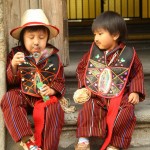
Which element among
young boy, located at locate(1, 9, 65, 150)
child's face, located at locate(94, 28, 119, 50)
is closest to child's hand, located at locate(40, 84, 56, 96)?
young boy, located at locate(1, 9, 65, 150)

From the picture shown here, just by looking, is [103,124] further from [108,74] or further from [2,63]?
[2,63]

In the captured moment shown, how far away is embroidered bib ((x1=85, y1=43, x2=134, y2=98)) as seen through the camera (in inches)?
140

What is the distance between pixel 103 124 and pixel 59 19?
1.14m

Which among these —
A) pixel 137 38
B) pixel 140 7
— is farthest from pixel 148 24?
pixel 137 38

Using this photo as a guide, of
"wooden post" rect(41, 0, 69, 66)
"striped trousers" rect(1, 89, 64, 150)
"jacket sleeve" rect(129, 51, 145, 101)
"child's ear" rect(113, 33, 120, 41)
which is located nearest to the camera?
"striped trousers" rect(1, 89, 64, 150)

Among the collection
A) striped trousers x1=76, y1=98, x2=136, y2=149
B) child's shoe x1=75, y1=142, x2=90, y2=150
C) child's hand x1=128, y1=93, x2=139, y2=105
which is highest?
child's hand x1=128, y1=93, x2=139, y2=105

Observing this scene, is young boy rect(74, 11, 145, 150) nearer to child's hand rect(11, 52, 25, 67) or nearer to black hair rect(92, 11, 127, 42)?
black hair rect(92, 11, 127, 42)

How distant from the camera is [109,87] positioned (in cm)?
357

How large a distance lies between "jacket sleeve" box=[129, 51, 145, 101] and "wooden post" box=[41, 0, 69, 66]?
81 centimetres

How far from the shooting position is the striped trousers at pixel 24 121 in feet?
10.9

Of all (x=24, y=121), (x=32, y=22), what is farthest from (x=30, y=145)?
(x=32, y=22)

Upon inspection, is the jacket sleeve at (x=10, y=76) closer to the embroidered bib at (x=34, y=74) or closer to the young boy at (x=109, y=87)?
the embroidered bib at (x=34, y=74)

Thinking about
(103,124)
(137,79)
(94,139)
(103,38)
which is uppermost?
(103,38)

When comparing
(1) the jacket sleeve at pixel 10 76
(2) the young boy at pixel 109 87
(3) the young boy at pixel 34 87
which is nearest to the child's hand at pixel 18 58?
(3) the young boy at pixel 34 87
